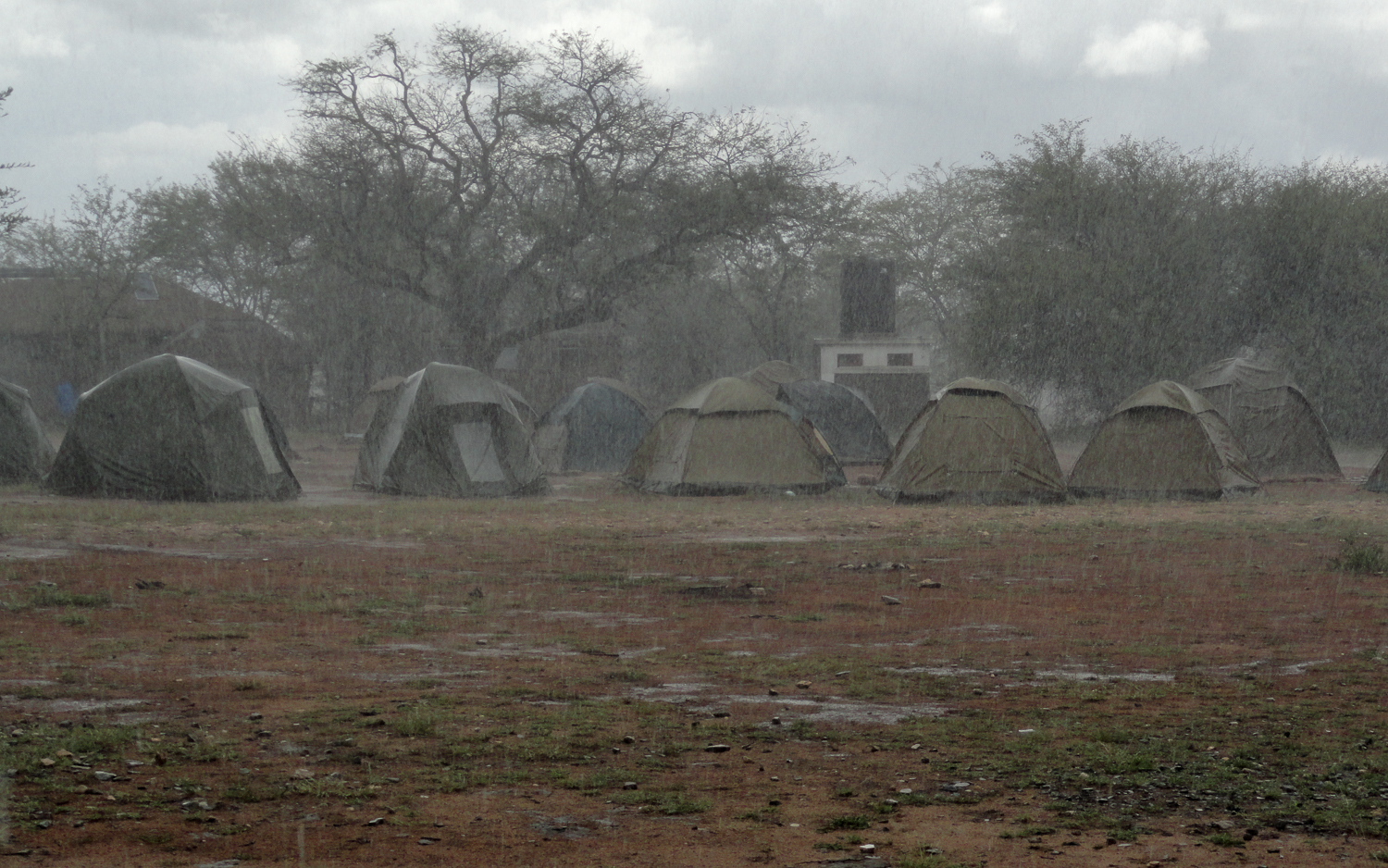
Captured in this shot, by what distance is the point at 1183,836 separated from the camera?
479cm

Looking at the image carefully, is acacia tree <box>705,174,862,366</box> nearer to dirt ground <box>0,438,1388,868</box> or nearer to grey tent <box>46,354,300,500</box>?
grey tent <box>46,354,300,500</box>

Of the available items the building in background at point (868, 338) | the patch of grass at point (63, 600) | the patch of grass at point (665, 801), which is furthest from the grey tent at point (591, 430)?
the patch of grass at point (665, 801)

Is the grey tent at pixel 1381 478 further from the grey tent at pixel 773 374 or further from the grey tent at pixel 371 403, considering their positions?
the grey tent at pixel 371 403

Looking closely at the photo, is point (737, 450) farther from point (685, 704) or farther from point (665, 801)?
point (665, 801)

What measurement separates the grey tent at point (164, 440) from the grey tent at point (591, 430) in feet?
28.3

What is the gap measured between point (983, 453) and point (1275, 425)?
27.2ft

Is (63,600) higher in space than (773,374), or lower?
lower

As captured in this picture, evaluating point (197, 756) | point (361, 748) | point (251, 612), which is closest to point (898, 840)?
point (361, 748)

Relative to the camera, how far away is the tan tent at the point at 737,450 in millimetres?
20922

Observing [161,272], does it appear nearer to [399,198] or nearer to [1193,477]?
[399,198]

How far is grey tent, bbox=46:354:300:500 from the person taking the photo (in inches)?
724

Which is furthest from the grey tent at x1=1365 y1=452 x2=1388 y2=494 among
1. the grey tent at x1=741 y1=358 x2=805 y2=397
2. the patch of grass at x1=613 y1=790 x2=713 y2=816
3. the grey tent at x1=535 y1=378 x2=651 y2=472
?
the patch of grass at x1=613 y1=790 x2=713 y2=816

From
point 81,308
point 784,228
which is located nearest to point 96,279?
point 81,308

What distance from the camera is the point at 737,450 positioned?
21.0 metres
